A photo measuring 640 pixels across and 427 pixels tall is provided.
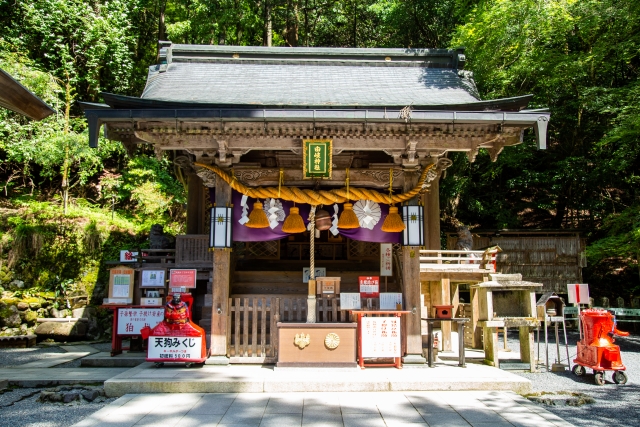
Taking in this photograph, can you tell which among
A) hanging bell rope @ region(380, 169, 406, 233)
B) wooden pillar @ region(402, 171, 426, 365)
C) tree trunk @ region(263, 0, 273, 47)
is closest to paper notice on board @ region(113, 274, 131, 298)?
hanging bell rope @ region(380, 169, 406, 233)

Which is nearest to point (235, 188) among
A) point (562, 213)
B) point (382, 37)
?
point (562, 213)

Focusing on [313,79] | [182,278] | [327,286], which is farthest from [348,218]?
[313,79]

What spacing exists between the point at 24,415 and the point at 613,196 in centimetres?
2002

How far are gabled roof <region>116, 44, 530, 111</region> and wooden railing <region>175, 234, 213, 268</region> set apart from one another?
3673 millimetres

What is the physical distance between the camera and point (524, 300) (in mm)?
9422

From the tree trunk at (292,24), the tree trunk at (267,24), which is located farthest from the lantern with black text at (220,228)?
the tree trunk at (292,24)

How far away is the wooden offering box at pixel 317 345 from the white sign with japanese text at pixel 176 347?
4.63ft

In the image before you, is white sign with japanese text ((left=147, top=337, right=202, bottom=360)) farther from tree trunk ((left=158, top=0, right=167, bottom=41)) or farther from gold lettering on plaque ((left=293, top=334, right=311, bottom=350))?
tree trunk ((left=158, top=0, right=167, bottom=41))

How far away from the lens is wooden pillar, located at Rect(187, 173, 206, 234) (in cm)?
1272

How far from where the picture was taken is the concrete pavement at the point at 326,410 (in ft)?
17.8

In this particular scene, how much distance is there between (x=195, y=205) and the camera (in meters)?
12.9

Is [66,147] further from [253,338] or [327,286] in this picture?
[327,286]

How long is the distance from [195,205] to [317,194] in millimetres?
5517

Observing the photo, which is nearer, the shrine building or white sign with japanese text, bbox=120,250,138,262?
the shrine building
